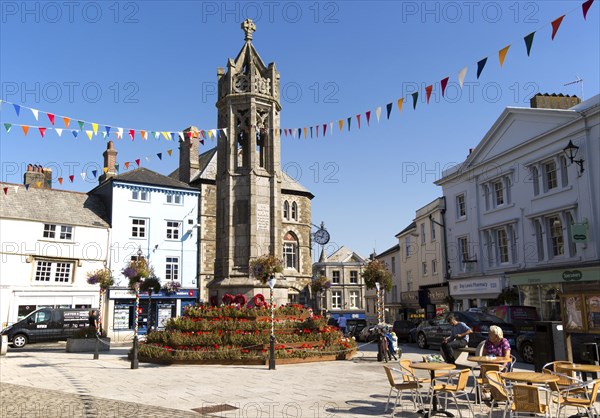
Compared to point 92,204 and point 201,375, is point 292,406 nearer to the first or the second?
point 201,375

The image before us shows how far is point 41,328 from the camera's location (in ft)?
90.1

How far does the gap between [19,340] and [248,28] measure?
1999 cm

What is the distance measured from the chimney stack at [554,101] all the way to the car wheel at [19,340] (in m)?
31.1

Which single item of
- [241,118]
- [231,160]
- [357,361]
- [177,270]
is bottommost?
[357,361]

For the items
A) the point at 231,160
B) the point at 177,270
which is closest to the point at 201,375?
the point at 231,160

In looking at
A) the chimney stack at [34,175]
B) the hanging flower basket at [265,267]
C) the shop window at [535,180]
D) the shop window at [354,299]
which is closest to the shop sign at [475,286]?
the shop window at [535,180]

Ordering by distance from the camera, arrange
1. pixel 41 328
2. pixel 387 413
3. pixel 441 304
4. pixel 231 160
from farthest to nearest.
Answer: pixel 441 304
pixel 41 328
pixel 231 160
pixel 387 413

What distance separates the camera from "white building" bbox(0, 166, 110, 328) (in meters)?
31.9

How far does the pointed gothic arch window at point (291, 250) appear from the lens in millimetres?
44906

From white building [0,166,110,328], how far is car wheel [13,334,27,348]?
5287 millimetres

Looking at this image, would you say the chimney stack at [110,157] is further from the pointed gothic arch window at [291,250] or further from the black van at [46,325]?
the pointed gothic arch window at [291,250]

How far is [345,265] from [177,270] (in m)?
27.2

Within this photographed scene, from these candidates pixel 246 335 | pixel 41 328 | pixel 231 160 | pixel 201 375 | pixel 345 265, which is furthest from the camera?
pixel 345 265

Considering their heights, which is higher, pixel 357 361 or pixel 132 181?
pixel 132 181
